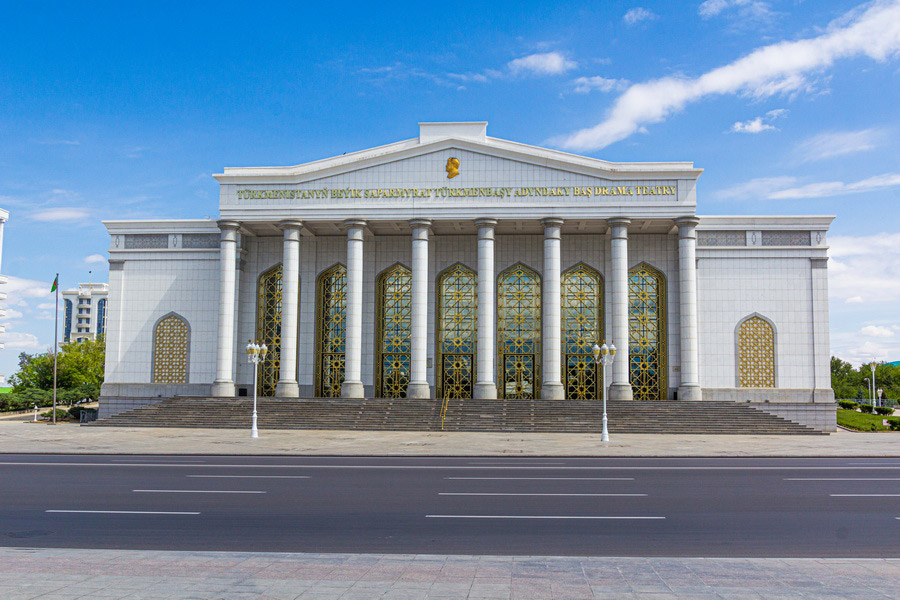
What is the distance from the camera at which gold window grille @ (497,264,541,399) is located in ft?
166

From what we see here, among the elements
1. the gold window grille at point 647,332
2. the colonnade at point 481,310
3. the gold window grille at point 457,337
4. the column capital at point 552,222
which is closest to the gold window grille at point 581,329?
the gold window grille at point 647,332

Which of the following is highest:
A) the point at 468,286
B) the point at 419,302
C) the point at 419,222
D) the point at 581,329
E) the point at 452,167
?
the point at 452,167

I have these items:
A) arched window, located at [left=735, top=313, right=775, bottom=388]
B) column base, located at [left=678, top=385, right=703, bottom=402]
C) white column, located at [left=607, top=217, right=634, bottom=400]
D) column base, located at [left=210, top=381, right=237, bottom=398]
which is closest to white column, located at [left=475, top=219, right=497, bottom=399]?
white column, located at [left=607, top=217, right=634, bottom=400]

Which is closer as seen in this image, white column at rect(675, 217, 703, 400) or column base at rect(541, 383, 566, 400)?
column base at rect(541, 383, 566, 400)

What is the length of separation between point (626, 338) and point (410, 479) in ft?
94.8

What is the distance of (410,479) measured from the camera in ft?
63.6

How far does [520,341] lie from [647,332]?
27.2ft

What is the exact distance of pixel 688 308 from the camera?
151 feet

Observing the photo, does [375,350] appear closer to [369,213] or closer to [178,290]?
[369,213]

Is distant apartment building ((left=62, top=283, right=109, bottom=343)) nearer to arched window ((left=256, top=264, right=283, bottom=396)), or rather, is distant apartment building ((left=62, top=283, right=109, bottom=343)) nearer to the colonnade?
arched window ((left=256, top=264, right=283, bottom=396))

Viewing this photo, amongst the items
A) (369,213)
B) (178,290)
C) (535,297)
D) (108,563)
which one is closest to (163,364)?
(178,290)

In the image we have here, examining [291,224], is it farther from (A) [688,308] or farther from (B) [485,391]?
(A) [688,308]

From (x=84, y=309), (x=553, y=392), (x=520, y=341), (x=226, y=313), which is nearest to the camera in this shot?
(x=553, y=392)

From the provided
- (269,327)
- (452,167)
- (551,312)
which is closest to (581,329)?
(551,312)
